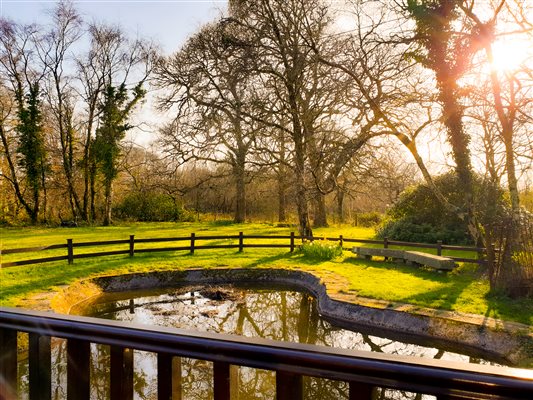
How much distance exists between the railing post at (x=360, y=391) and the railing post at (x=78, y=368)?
833 millimetres

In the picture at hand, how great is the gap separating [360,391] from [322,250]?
13514mm

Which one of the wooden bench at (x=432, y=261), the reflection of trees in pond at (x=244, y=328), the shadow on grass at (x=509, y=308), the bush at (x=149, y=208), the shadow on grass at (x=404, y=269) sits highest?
the bush at (x=149, y=208)

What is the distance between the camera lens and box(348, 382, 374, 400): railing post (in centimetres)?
102

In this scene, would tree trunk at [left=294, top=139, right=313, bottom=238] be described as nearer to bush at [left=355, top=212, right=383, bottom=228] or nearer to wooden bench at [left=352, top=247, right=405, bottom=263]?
wooden bench at [left=352, top=247, right=405, bottom=263]

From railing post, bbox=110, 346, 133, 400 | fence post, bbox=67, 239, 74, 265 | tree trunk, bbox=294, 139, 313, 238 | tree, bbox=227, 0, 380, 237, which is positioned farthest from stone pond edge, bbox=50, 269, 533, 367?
railing post, bbox=110, 346, 133, 400

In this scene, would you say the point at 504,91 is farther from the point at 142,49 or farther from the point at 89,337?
the point at 142,49

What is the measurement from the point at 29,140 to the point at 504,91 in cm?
2520

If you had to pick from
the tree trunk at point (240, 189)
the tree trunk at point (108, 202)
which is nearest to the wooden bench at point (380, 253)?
the tree trunk at point (240, 189)

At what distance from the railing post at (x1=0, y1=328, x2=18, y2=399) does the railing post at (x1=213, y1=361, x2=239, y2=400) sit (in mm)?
768

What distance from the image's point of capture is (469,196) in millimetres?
11898

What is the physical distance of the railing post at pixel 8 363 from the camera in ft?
4.88

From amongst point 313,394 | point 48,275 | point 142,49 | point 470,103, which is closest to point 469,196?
point 470,103

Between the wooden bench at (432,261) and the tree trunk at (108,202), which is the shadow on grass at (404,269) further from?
the tree trunk at (108,202)

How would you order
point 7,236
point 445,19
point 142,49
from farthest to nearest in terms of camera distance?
point 142,49 < point 7,236 < point 445,19
